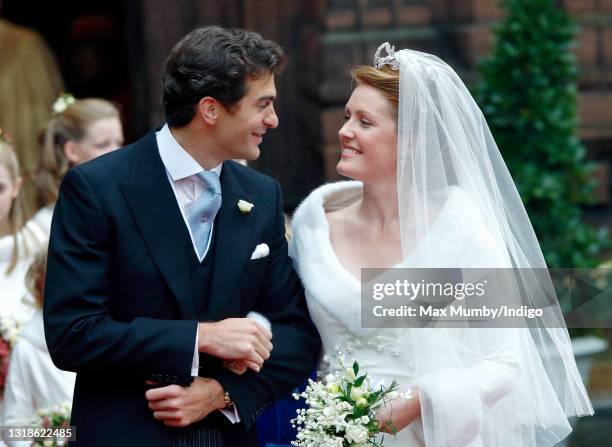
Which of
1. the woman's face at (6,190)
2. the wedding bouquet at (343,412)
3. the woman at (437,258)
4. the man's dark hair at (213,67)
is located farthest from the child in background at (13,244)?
the wedding bouquet at (343,412)

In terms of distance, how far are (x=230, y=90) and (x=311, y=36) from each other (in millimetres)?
4531

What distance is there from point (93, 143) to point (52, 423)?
1.37 meters

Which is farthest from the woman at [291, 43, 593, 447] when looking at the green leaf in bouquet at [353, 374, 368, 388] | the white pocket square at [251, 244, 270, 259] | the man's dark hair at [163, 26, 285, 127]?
the man's dark hair at [163, 26, 285, 127]

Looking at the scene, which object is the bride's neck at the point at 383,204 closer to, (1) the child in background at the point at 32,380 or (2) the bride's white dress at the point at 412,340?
(2) the bride's white dress at the point at 412,340

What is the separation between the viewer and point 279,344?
355 cm

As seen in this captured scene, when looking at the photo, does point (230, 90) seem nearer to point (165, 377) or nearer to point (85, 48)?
point (165, 377)

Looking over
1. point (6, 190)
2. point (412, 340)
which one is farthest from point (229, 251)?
point (6, 190)

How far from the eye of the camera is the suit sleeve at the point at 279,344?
3443mm

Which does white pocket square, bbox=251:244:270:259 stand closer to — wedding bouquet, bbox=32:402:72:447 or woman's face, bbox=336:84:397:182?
woman's face, bbox=336:84:397:182

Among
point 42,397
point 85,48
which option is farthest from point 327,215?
point 85,48

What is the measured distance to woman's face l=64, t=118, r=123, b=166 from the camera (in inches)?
209

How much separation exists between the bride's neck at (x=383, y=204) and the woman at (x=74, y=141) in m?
1.77

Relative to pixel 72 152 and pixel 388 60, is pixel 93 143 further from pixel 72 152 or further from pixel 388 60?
pixel 388 60

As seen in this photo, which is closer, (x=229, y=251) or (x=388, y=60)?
(x=229, y=251)
